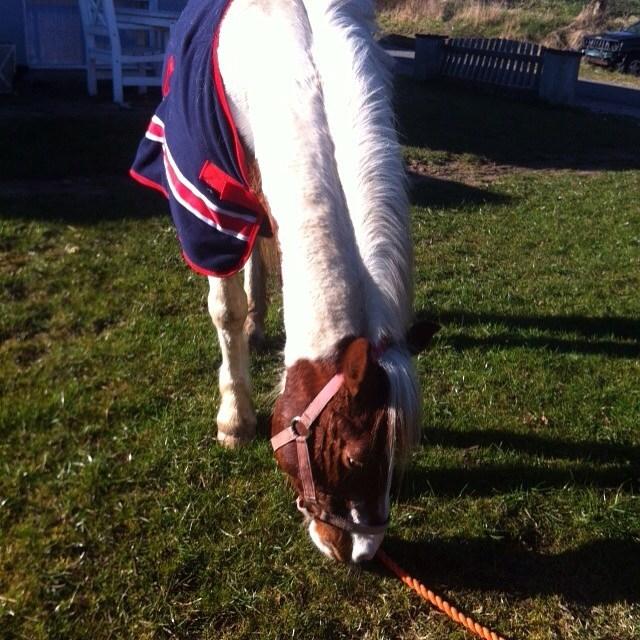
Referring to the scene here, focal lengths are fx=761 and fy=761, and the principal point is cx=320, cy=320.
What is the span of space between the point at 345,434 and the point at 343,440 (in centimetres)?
2

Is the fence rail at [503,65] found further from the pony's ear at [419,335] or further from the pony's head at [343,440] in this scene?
the pony's head at [343,440]

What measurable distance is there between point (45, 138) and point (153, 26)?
9.63 ft

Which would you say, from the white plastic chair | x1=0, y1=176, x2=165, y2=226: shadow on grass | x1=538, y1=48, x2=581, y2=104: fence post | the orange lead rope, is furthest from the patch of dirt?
the orange lead rope

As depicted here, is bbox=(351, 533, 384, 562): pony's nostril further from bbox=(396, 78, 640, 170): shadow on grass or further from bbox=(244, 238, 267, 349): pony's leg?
bbox=(396, 78, 640, 170): shadow on grass

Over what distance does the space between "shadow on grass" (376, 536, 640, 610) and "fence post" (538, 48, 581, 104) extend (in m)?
13.5

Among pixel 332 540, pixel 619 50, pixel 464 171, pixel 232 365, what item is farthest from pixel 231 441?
pixel 619 50

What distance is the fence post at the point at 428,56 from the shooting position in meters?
16.5

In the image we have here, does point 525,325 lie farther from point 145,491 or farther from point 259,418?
point 145,491

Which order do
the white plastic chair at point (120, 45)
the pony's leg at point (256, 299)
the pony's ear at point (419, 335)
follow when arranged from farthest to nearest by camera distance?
1. the white plastic chair at point (120, 45)
2. the pony's leg at point (256, 299)
3. the pony's ear at point (419, 335)

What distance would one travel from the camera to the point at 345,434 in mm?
2283

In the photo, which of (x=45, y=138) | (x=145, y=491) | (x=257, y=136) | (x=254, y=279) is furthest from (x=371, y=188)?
(x=45, y=138)

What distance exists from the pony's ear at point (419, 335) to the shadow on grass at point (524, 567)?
1.06 meters

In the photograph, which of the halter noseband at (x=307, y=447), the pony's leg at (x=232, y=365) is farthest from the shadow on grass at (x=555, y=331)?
the halter noseband at (x=307, y=447)

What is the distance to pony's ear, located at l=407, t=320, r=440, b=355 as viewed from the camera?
244 cm
